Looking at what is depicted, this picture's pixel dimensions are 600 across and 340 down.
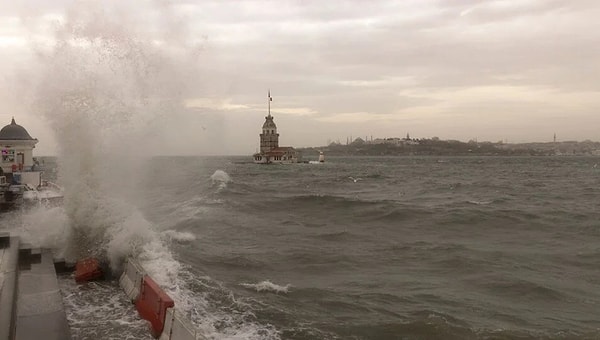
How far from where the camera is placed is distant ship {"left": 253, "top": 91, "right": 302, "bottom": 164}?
396 feet

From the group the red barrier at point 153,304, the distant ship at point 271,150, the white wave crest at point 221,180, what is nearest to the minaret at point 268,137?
the distant ship at point 271,150

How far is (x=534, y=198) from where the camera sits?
35312 mm

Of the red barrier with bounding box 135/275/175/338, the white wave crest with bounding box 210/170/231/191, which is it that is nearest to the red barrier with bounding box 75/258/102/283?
the red barrier with bounding box 135/275/175/338

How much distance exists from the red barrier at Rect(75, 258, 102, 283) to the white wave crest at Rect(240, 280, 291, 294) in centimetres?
348

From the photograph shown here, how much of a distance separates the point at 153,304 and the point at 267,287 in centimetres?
401

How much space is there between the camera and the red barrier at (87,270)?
35.1 feet

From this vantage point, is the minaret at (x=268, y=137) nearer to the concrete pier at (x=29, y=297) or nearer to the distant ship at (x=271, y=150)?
the distant ship at (x=271, y=150)

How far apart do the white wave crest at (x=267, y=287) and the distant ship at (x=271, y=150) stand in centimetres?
10789

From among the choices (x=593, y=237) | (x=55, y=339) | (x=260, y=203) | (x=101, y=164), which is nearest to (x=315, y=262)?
(x=101, y=164)

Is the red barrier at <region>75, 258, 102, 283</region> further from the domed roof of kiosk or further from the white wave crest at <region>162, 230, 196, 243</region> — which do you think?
the domed roof of kiosk

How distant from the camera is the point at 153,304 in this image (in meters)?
8.16

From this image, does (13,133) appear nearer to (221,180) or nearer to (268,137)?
(221,180)

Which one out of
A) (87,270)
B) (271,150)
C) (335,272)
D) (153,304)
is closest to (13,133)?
(87,270)

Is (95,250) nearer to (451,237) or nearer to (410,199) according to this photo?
(451,237)
